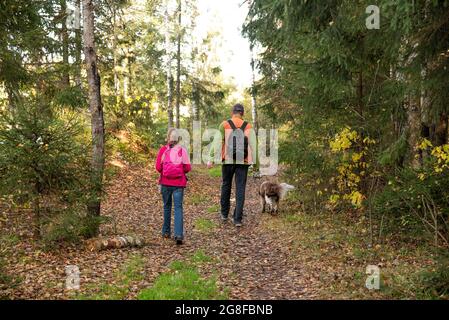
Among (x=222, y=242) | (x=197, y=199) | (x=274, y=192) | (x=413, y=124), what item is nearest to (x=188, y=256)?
(x=222, y=242)

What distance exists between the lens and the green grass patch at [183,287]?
16.3ft

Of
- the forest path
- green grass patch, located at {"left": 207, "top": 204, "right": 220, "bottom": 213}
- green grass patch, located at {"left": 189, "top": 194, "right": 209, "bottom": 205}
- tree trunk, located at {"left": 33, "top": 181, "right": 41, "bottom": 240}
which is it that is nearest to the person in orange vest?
the forest path

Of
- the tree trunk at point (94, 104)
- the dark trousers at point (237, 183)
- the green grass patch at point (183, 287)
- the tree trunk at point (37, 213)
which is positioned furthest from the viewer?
the dark trousers at point (237, 183)

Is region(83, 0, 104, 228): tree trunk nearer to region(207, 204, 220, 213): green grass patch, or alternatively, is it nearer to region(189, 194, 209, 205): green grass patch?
region(207, 204, 220, 213): green grass patch

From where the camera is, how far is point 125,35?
19500 millimetres

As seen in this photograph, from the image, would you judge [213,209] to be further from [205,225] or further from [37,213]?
[37,213]

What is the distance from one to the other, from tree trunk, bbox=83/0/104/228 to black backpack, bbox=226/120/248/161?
2859 mm

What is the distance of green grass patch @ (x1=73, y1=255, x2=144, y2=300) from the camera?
196 inches

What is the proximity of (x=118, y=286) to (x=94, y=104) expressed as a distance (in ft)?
11.9

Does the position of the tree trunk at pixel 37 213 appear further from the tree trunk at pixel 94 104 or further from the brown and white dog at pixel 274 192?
the brown and white dog at pixel 274 192

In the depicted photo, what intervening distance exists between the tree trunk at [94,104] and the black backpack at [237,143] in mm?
2859

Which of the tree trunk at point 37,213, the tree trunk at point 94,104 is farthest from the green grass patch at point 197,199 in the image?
the tree trunk at point 37,213

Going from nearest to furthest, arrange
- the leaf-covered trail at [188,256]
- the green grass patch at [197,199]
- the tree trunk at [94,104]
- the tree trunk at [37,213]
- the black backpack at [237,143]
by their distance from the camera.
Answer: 1. the leaf-covered trail at [188,256]
2. the tree trunk at [37,213]
3. the tree trunk at [94,104]
4. the black backpack at [237,143]
5. the green grass patch at [197,199]
